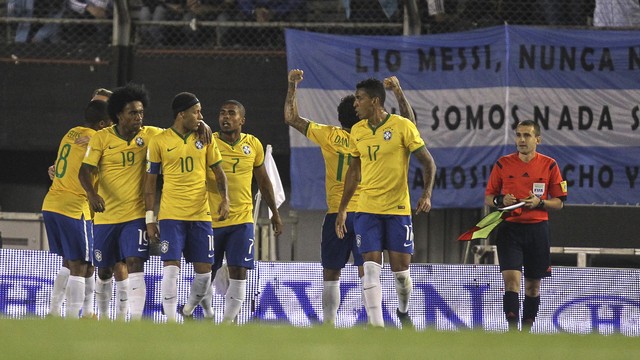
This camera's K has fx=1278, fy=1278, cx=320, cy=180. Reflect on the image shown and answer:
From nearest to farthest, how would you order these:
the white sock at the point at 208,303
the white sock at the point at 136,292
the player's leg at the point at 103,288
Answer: the white sock at the point at 136,292 < the player's leg at the point at 103,288 < the white sock at the point at 208,303

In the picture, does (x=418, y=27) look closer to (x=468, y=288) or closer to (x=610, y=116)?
(x=610, y=116)

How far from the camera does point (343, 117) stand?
1184 centimetres

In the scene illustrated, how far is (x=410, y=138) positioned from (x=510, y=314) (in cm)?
197

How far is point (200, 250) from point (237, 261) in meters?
0.53

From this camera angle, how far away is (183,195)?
34.8 ft

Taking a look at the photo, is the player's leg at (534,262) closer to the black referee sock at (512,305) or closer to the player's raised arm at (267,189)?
the black referee sock at (512,305)

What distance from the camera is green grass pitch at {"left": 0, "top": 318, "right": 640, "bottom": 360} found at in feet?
16.2

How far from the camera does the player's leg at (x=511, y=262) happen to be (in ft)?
37.4

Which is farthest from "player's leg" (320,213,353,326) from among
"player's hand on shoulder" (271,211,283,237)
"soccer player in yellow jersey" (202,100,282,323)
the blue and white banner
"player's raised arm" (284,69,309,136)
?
the blue and white banner

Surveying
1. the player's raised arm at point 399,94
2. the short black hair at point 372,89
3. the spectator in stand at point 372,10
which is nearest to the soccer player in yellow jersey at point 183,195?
the short black hair at point 372,89

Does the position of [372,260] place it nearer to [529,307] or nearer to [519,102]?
[529,307]

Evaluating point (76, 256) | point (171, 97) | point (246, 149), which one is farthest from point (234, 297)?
point (171, 97)

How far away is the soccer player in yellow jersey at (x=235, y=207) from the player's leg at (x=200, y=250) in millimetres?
353

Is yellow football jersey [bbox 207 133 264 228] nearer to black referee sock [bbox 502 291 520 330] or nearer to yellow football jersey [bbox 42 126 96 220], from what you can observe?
yellow football jersey [bbox 42 126 96 220]
